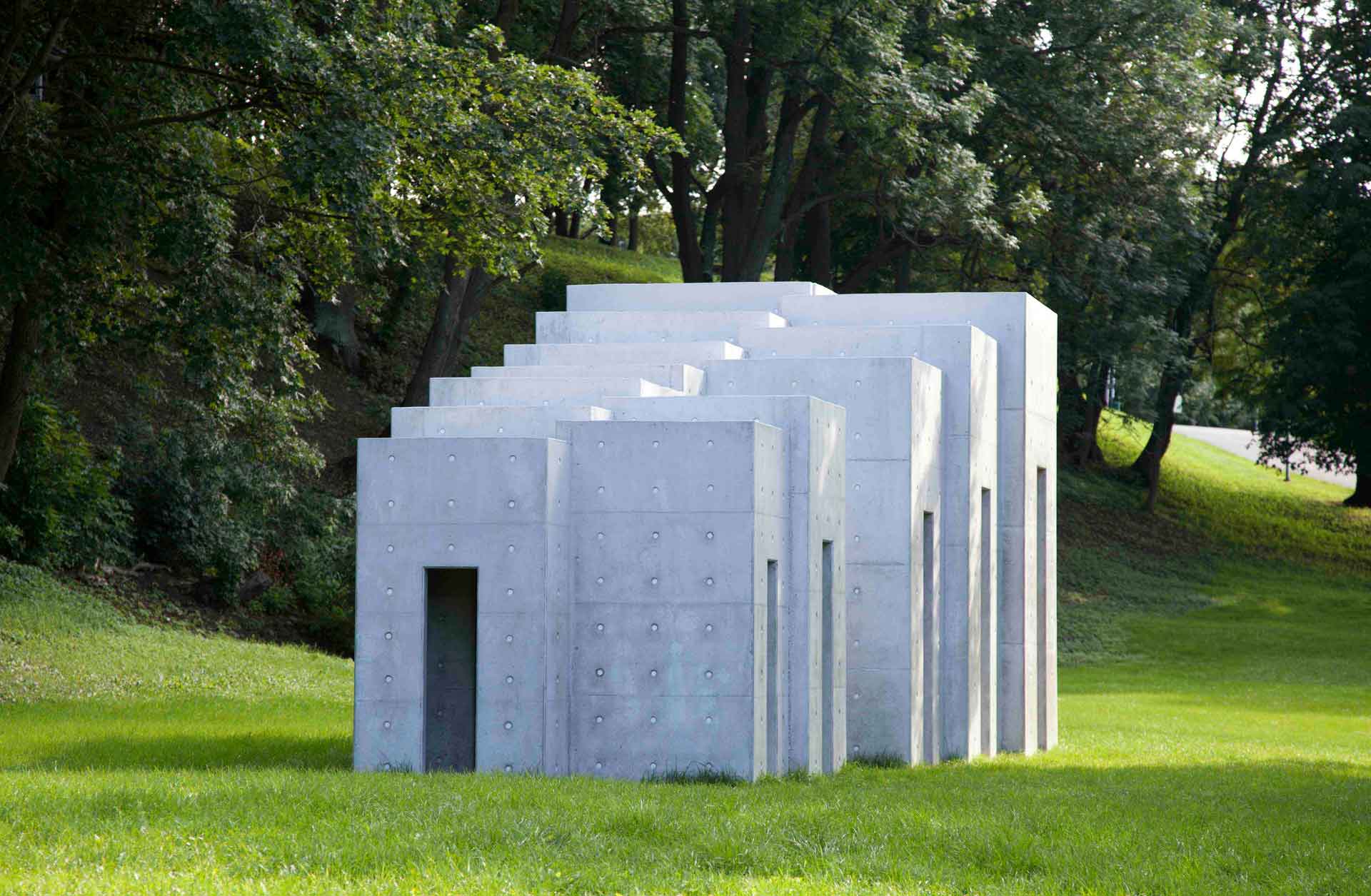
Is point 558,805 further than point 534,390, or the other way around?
point 534,390

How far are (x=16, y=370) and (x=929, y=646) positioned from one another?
12.0m

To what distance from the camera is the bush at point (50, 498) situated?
2598 cm

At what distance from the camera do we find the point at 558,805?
39.7 feet

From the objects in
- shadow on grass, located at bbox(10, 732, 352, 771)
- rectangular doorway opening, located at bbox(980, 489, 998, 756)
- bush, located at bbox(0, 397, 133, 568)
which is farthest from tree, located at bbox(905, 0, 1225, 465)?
shadow on grass, located at bbox(10, 732, 352, 771)

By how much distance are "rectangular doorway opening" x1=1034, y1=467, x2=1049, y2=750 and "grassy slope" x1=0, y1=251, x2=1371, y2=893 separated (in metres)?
0.72

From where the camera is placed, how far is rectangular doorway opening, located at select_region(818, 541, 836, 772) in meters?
17.2

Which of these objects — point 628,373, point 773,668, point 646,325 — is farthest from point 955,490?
point 773,668

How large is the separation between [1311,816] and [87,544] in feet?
64.9

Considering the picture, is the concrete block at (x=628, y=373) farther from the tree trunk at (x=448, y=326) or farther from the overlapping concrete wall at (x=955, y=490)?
the tree trunk at (x=448, y=326)

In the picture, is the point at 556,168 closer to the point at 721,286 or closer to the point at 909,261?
the point at 721,286

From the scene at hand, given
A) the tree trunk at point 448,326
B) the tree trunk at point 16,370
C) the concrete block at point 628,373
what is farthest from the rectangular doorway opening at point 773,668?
the tree trunk at point 448,326

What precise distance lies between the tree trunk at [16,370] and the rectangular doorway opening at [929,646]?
1149 cm

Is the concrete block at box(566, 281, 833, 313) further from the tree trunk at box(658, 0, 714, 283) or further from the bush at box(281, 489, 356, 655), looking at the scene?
the tree trunk at box(658, 0, 714, 283)

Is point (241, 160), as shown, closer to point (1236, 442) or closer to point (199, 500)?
point (199, 500)
